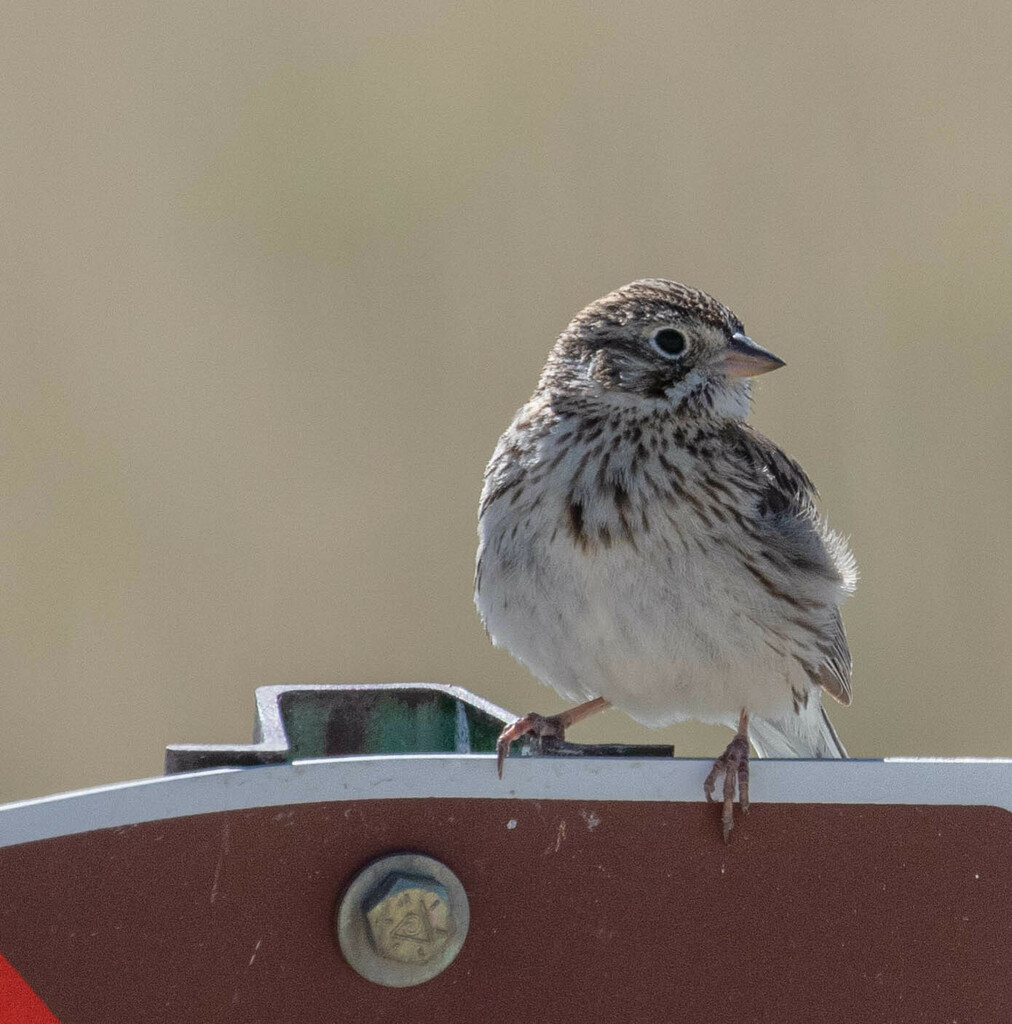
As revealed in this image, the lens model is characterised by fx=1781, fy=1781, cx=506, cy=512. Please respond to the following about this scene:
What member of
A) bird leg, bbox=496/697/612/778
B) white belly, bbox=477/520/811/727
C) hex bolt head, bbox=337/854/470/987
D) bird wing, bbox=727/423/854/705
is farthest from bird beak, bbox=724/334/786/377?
hex bolt head, bbox=337/854/470/987

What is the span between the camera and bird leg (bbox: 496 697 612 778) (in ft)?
8.57

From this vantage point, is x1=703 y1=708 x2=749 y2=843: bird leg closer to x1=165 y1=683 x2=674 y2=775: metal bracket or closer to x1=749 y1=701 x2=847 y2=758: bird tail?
x1=165 y1=683 x2=674 y2=775: metal bracket

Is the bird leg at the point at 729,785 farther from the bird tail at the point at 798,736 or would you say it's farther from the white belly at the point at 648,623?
the bird tail at the point at 798,736

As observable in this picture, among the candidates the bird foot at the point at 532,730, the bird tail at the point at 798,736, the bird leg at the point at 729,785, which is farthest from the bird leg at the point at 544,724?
the bird leg at the point at 729,785

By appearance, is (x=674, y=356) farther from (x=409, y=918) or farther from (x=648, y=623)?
(x=409, y=918)

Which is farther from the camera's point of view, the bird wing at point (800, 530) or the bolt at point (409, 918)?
the bird wing at point (800, 530)

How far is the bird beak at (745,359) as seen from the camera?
10.8 feet

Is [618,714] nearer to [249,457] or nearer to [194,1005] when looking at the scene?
[249,457]

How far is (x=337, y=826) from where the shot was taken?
64.9 inches

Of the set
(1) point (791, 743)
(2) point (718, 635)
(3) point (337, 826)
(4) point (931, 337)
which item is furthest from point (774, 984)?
(4) point (931, 337)

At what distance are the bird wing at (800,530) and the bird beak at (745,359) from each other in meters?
0.16

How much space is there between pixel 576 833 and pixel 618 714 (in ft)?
14.3

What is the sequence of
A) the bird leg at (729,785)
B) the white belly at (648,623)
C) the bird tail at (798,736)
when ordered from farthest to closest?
1. the bird tail at (798,736)
2. the white belly at (648,623)
3. the bird leg at (729,785)

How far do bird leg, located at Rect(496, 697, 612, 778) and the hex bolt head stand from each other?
681mm
